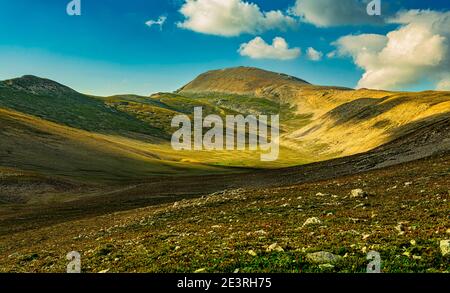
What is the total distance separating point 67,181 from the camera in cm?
8650

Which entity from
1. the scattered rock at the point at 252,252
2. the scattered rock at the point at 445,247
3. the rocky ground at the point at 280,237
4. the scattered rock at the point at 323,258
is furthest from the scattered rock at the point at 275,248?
the scattered rock at the point at 445,247

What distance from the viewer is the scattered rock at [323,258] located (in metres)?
15.0

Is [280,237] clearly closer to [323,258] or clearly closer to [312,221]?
[312,221]

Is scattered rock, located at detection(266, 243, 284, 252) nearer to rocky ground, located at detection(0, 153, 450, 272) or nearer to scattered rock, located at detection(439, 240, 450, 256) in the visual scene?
rocky ground, located at detection(0, 153, 450, 272)

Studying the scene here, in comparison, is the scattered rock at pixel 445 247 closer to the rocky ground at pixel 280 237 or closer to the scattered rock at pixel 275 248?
the rocky ground at pixel 280 237

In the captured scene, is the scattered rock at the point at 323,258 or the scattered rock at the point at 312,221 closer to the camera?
the scattered rock at the point at 323,258

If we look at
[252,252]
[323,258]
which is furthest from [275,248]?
[323,258]

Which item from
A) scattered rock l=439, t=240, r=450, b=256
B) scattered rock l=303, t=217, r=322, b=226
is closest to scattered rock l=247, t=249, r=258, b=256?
scattered rock l=303, t=217, r=322, b=226

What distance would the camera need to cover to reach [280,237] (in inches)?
787

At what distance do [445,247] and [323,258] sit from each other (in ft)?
13.8

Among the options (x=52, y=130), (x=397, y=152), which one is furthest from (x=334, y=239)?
(x=52, y=130)

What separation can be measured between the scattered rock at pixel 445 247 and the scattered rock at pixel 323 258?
11.4 feet

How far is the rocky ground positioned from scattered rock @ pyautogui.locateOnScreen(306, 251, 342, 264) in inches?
1.4
